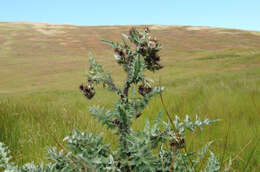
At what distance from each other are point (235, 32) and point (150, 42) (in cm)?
8140

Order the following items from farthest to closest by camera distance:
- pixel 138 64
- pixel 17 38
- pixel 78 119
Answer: pixel 17 38
pixel 78 119
pixel 138 64

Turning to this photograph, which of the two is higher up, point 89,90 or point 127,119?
point 89,90

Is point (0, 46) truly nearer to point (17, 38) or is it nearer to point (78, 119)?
point (17, 38)

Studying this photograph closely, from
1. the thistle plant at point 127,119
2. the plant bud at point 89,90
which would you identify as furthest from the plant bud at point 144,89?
the plant bud at point 89,90

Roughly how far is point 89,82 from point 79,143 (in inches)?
12.0

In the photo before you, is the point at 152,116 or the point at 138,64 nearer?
the point at 138,64

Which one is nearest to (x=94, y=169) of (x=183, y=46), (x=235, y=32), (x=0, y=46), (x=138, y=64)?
(x=138, y=64)

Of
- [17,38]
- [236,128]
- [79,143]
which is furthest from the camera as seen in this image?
[17,38]

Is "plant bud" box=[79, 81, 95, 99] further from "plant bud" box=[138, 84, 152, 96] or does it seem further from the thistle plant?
"plant bud" box=[138, 84, 152, 96]

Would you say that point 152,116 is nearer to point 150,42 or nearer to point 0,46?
point 150,42

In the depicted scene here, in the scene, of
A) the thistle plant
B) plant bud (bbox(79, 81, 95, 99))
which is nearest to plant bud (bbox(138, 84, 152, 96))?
the thistle plant

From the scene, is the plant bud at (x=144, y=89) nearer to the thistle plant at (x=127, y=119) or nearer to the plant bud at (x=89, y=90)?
the thistle plant at (x=127, y=119)

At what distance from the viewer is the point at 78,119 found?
3.66 metres

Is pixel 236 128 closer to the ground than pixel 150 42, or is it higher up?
closer to the ground
